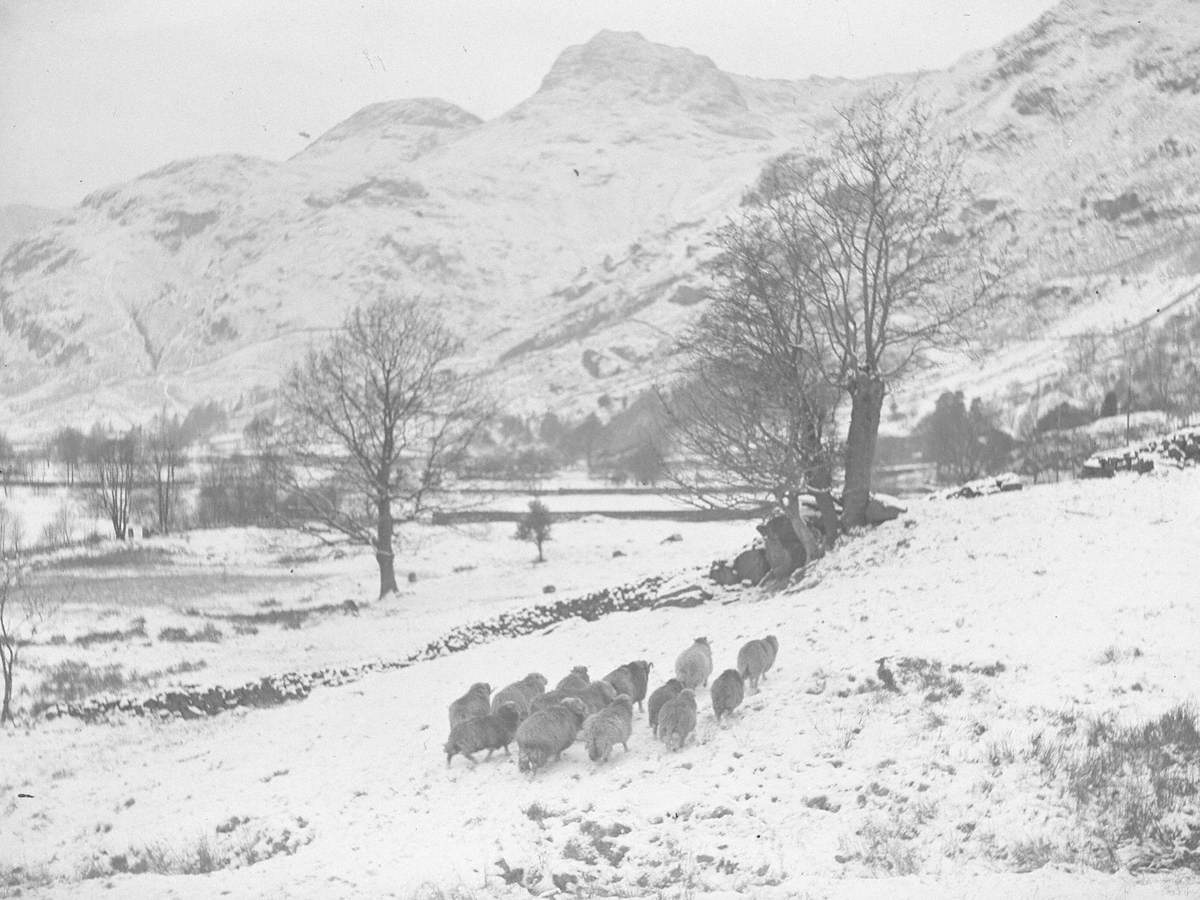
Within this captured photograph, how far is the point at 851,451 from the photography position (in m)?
24.1

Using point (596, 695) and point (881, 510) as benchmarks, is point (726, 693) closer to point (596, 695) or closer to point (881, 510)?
point (596, 695)

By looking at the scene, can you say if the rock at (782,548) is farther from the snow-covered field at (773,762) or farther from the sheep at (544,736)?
the sheep at (544,736)

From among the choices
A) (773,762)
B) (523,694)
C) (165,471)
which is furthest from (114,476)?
(773,762)

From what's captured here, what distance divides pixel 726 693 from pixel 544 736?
257 centimetres

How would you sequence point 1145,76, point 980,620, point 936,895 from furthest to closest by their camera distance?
point 1145,76 < point 980,620 < point 936,895

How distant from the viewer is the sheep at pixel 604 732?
1207 centimetres

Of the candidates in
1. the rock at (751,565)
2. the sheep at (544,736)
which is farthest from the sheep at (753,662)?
the rock at (751,565)

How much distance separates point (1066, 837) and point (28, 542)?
5669 cm

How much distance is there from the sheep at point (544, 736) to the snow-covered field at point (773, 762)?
0.26 m

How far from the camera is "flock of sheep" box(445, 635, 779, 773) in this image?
12.1 m

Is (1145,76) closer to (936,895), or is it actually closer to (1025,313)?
(936,895)

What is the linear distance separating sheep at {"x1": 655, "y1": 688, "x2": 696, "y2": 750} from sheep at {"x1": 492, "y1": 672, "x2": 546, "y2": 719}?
2.42m

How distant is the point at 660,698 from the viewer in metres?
13.0

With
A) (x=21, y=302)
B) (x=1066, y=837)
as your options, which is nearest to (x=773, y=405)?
(x=1066, y=837)
